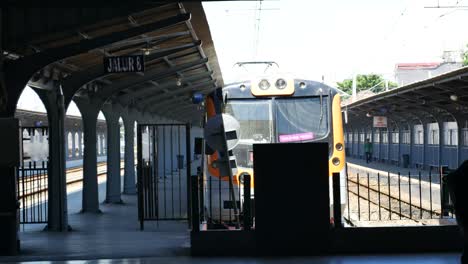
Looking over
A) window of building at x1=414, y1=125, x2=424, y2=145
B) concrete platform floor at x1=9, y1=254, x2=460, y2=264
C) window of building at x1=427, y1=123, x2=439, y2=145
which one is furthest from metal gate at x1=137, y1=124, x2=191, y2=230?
window of building at x1=414, y1=125, x2=424, y2=145

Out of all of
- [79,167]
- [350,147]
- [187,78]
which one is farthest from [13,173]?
[350,147]

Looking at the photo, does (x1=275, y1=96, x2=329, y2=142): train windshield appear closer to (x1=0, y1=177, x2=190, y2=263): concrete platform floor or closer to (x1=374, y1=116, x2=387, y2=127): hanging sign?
(x1=0, y1=177, x2=190, y2=263): concrete platform floor

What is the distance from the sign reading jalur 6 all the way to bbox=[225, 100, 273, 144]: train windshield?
173 cm

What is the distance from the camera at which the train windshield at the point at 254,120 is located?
38.3ft

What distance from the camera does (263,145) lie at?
8.20m

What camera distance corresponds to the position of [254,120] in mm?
11695

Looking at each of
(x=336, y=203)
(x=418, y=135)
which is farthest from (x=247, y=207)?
(x=418, y=135)

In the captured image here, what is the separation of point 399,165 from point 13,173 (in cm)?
2743

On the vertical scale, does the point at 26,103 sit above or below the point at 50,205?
above

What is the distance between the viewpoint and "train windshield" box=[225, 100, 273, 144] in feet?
38.3

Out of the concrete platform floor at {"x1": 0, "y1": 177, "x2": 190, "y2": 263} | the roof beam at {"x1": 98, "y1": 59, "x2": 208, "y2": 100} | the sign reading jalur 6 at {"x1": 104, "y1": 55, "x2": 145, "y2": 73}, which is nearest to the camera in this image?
the concrete platform floor at {"x1": 0, "y1": 177, "x2": 190, "y2": 263}

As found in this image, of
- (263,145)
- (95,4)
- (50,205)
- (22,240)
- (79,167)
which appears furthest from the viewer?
(79,167)

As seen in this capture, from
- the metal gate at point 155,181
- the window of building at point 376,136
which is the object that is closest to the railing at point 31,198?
the metal gate at point 155,181

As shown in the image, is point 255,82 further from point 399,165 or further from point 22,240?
point 399,165
